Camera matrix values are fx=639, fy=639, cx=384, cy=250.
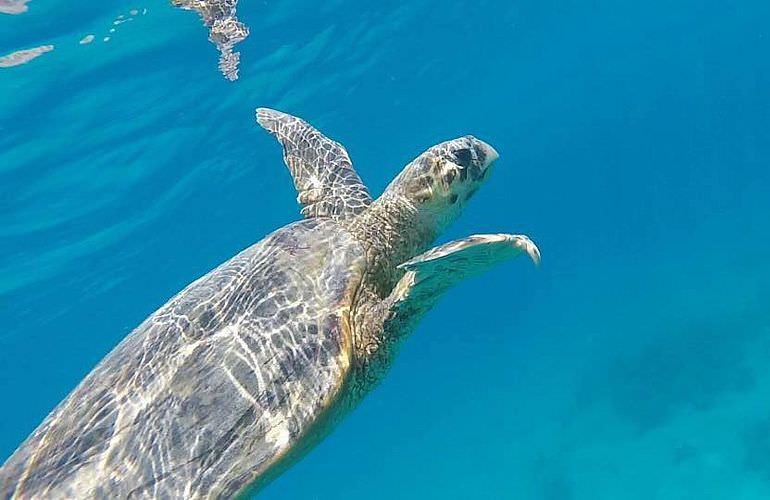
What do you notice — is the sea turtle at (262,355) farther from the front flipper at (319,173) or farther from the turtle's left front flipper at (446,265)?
the front flipper at (319,173)

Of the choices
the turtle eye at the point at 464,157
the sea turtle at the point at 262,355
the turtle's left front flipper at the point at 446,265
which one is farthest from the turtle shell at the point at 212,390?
the turtle eye at the point at 464,157

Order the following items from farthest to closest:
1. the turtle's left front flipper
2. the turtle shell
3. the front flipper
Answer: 1. the front flipper
2. the turtle's left front flipper
3. the turtle shell

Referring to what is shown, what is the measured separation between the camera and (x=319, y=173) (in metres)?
5.36

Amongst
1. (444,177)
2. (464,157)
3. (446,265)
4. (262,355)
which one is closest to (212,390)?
(262,355)

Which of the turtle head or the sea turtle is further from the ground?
the turtle head

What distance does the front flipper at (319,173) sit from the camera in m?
4.96

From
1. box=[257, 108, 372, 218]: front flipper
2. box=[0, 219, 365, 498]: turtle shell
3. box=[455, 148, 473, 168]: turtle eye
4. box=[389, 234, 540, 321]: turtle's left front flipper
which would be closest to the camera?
box=[0, 219, 365, 498]: turtle shell

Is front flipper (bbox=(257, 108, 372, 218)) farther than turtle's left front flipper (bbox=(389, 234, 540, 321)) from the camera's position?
Yes

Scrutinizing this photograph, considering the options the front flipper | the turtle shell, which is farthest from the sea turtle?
the front flipper

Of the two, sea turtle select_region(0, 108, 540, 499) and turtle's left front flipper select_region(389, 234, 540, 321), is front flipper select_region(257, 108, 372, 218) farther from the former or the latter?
turtle's left front flipper select_region(389, 234, 540, 321)

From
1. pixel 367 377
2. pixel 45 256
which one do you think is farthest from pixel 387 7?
pixel 367 377

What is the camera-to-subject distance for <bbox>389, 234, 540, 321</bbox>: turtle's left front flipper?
343 cm

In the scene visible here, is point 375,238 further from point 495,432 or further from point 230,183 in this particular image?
point 495,432

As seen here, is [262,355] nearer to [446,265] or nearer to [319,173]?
[446,265]
